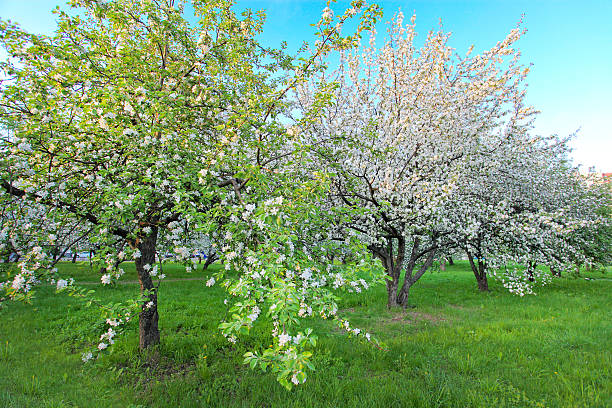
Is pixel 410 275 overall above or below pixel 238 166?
below

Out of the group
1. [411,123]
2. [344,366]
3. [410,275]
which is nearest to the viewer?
[344,366]

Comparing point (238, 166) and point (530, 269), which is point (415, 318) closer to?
point (530, 269)

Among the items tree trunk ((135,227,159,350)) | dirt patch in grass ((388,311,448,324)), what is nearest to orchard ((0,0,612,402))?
tree trunk ((135,227,159,350))

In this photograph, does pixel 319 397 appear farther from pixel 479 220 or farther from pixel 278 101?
pixel 479 220

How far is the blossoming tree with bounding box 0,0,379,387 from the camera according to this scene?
3.81m

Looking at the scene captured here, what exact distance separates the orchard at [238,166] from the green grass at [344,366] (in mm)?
531

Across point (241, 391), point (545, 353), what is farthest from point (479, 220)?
point (241, 391)

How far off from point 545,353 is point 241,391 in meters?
6.76

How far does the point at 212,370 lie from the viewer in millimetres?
5809

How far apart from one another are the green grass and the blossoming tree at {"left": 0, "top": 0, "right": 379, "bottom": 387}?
4.07 feet

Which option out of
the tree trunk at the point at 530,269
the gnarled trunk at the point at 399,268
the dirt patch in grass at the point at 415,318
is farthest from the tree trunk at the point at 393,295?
the tree trunk at the point at 530,269

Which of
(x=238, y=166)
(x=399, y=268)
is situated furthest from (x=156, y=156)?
(x=399, y=268)

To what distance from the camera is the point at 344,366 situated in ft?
20.1

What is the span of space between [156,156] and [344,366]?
5.69m
